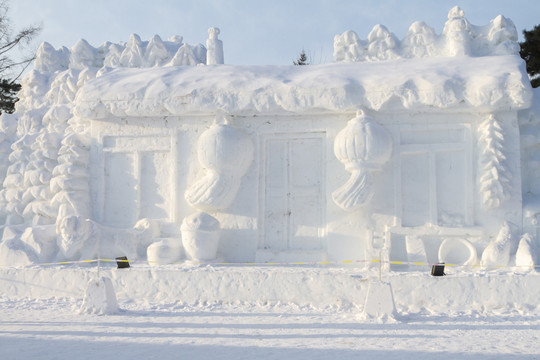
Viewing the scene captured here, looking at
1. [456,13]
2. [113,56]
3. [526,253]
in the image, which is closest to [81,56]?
[113,56]

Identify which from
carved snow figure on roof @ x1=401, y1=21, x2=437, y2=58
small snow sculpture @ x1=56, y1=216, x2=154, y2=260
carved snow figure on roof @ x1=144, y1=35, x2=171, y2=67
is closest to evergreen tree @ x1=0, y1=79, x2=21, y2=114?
carved snow figure on roof @ x1=144, y1=35, x2=171, y2=67

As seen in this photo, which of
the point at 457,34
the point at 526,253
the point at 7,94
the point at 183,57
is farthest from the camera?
the point at 7,94

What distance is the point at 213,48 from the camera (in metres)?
10.1

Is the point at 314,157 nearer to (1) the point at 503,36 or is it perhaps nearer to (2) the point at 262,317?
(2) the point at 262,317

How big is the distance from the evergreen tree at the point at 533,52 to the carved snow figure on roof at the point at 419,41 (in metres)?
9.15

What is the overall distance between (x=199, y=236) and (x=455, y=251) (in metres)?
3.57

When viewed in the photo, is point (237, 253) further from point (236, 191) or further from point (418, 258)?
point (418, 258)

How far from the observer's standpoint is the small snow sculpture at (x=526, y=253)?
7.28 m

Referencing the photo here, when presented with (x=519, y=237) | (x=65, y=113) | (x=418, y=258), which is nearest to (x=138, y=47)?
(x=65, y=113)

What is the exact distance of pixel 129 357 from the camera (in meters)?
4.74

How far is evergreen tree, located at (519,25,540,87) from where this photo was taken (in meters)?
16.8

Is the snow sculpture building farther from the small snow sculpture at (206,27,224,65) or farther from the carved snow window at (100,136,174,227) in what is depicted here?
the small snow sculpture at (206,27,224,65)

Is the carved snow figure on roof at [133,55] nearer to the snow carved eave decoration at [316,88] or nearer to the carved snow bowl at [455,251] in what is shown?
the snow carved eave decoration at [316,88]

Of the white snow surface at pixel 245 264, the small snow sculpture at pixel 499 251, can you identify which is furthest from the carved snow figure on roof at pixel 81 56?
the small snow sculpture at pixel 499 251
